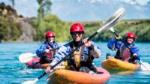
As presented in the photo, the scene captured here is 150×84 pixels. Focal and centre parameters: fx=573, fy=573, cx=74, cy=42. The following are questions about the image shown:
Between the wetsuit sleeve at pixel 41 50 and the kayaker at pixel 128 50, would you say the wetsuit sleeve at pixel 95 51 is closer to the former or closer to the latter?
the kayaker at pixel 128 50

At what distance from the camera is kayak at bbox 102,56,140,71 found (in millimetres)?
21828

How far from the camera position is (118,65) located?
21953 millimetres

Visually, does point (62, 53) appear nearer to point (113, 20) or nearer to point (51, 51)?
point (113, 20)

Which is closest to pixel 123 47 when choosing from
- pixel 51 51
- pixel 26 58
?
pixel 51 51

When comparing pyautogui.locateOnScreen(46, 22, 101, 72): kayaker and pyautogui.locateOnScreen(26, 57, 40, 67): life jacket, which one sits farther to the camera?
pyautogui.locateOnScreen(26, 57, 40, 67): life jacket

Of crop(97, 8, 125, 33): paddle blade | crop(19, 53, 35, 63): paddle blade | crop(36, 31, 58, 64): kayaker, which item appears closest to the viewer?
crop(97, 8, 125, 33): paddle blade

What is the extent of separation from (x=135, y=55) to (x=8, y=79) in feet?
18.2

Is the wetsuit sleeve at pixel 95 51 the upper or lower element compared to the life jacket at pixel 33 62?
lower

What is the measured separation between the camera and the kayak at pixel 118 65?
21828 millimetres

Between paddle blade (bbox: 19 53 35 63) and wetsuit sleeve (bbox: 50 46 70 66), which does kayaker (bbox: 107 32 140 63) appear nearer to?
paddle blade (bbox: 19 53 35 63)

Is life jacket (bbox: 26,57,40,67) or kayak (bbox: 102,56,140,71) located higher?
life jacket (bbox: 26,57,40,67)

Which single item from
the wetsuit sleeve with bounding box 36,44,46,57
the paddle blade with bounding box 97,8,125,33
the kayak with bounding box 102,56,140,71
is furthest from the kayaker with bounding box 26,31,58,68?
the paddle blade with bounding box 97,8,125,33

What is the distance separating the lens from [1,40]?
95.1 m

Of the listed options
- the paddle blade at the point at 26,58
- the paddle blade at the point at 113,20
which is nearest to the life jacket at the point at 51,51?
the paddle blade at the point at 26,58
